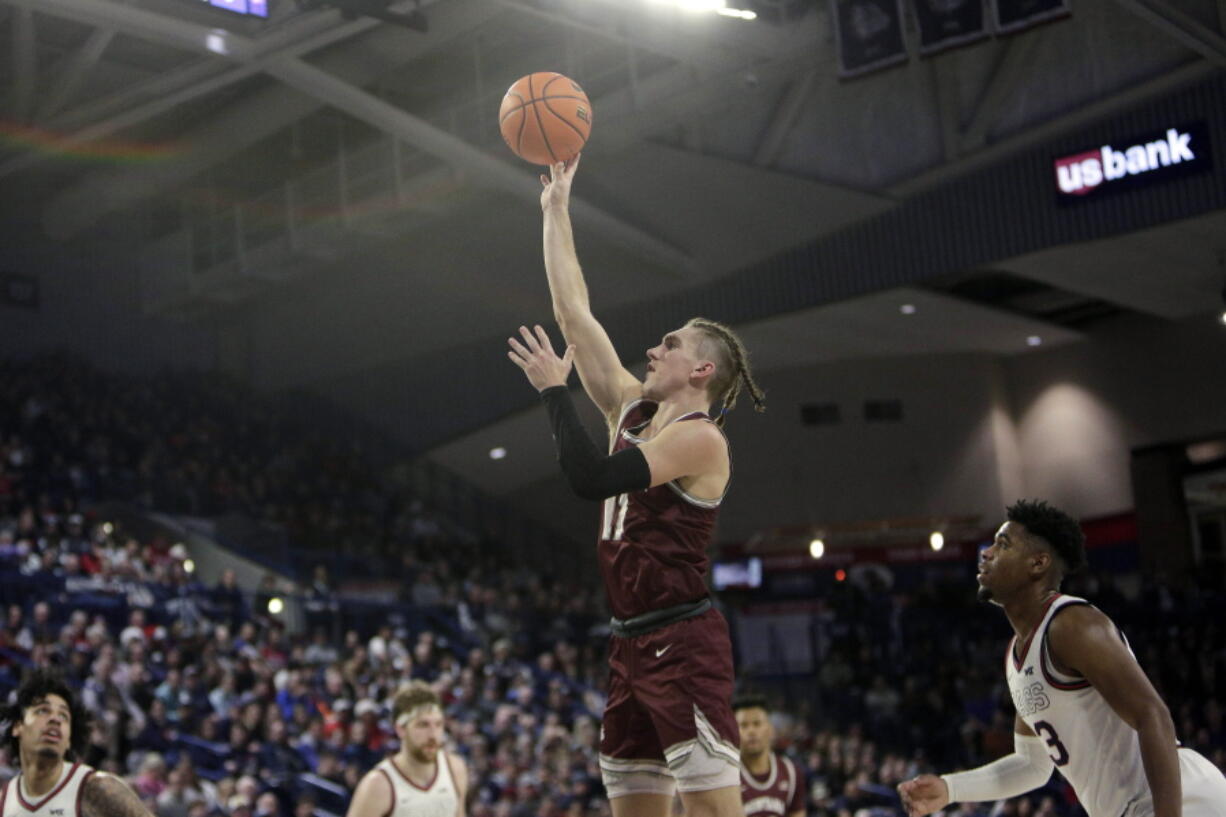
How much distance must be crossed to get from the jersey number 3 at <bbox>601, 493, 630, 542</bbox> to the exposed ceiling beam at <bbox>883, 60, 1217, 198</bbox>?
596 inches

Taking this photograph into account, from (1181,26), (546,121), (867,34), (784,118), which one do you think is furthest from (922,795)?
(784,118)

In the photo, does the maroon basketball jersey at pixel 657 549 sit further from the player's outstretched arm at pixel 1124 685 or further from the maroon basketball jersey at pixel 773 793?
the maroon basketball jersey at pixel 773 793

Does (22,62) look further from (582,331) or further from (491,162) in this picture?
(582,331)

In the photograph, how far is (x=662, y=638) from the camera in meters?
4.32

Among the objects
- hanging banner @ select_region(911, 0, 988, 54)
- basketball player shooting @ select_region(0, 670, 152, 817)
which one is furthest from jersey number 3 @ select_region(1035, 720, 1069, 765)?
hanging banner @ select_region(911, 0, 988, 54)

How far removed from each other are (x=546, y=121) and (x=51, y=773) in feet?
9.99

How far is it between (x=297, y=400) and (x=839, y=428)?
33.3 feet

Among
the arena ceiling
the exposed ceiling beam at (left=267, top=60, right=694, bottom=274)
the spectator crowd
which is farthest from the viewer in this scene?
the exposed ceiling beam at (left=267, top=60, right=694, bottom=274)

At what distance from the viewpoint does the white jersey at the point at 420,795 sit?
24.1 feet

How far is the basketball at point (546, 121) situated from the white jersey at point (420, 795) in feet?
11.4

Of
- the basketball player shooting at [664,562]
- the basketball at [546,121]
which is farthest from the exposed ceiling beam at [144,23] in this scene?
the basketball player shooting at [664,562]

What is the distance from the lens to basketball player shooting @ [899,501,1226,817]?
4.04 meters

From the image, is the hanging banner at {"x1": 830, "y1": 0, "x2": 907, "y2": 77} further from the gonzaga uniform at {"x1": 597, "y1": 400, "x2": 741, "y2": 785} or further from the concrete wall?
the gonzaga uniform at {"x1": 597, "y1": 400, "x2": 741, "y2": 785}

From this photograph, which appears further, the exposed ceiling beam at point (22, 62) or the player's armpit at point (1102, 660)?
the exposed ceiling beam at point (22, 62)
